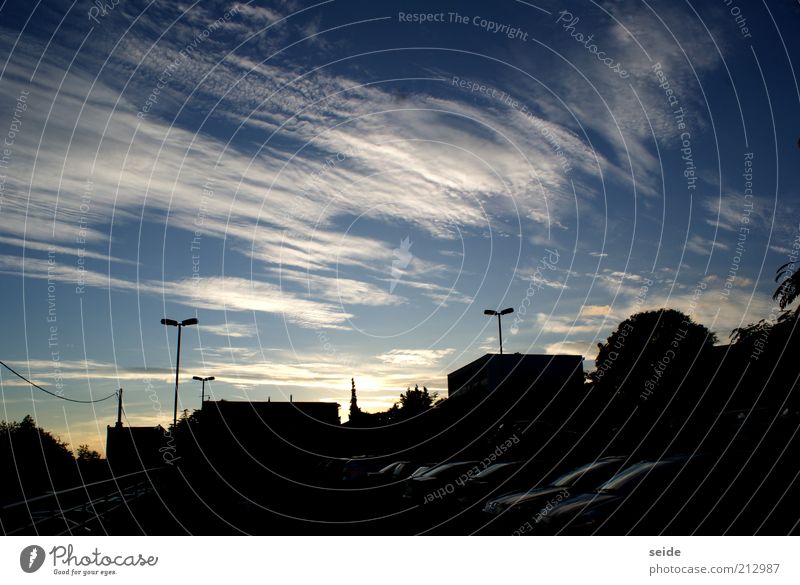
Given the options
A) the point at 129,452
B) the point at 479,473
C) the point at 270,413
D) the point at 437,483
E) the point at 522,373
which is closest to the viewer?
the point at 479,473

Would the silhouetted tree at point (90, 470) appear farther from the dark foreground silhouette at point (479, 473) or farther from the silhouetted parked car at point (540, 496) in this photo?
the silhouetted parked car at point (540, 496)

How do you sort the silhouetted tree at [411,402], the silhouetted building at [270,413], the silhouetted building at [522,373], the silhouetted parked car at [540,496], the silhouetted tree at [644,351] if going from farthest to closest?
the silhouetted tree at [411,402] < the silhouetted building at [522,373] < the silhouetted tree at [644,351] < the silhouetted building at [270,413] < the silhouetted parked car at [540,496]

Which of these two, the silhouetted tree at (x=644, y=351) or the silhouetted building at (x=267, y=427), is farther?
the silhouetted tree at (x=644, y=351)

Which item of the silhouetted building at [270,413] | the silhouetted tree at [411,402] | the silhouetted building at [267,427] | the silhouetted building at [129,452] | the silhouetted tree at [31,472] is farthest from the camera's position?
the silhouetted tree at [411,402]

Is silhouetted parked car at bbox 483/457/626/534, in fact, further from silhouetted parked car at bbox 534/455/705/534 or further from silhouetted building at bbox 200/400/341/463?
silhouetted building at bbox 200/400/341/463

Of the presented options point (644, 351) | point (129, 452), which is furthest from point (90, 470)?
point (644, 351)

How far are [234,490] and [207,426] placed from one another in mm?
4927

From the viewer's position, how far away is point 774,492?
8.31m
